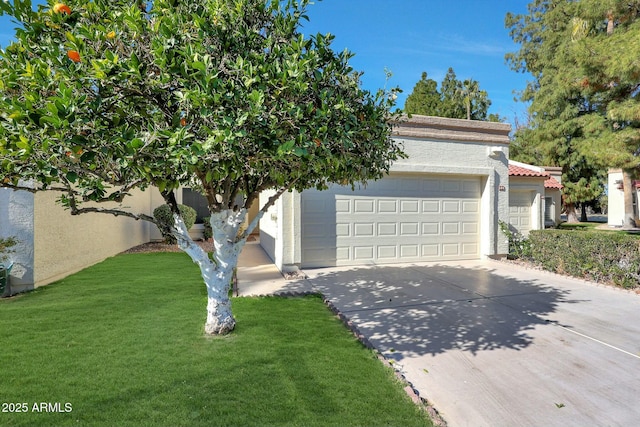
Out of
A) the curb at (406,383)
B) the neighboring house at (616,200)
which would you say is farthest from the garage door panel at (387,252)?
the neighboring house at (616,200)

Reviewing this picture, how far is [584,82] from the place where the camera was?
10.2 meters

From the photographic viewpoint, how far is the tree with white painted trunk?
2850 millimetres

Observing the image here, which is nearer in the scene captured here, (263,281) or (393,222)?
(263,281)

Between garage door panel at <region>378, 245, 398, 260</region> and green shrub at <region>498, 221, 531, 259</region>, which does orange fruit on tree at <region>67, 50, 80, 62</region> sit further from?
green shrub at <region>498, 221, 531, 259</region>

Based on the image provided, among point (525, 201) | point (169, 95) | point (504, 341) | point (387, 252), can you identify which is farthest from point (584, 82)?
point (169, 95)

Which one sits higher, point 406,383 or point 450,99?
point 450,99

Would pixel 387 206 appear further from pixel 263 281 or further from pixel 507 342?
pixel 507 342

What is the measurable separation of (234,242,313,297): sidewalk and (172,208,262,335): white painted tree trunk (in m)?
2.18

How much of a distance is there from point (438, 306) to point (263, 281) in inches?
154

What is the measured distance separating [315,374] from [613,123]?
15.2m

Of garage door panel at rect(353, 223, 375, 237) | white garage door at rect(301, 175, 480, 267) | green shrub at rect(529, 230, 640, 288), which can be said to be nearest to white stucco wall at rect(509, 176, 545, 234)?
white garage door at rect(301, 175, 480, 267)

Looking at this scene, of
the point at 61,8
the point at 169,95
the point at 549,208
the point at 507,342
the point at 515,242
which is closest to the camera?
the point at 61,8

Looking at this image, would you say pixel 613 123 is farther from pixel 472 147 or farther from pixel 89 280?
pixel 89 280

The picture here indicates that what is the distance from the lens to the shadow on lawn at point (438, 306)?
15.3 feet
